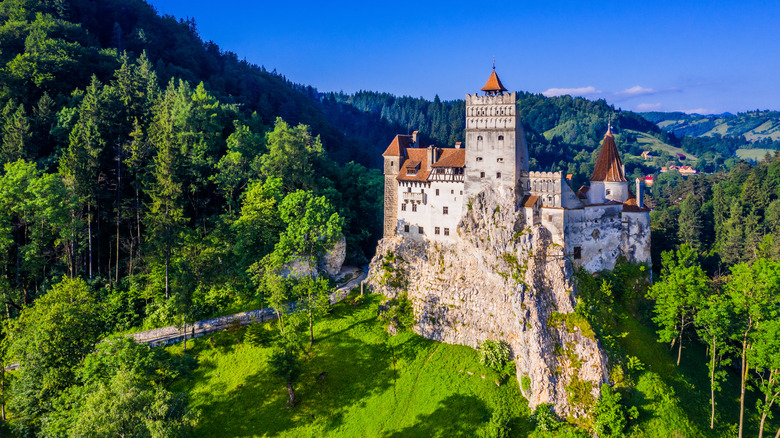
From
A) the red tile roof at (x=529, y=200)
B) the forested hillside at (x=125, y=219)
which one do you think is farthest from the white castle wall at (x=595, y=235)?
the forested hillside at (x=125, y=219)

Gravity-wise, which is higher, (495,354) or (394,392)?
(495,354)

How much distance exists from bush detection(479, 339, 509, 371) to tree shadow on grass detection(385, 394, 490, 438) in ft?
13.0

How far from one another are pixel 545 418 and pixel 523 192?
2121 centimetres

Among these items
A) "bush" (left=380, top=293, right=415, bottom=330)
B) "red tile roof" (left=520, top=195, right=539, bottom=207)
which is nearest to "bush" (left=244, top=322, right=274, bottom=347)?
"bush" (left=380, top=293, right=415, bottom=330)

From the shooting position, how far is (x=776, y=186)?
298 ft

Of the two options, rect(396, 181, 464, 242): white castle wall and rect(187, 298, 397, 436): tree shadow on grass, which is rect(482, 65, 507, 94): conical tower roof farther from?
rect(187, 298, 397, 436): tree shadow on grass

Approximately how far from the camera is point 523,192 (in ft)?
163

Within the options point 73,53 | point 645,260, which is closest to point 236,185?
point 73,53

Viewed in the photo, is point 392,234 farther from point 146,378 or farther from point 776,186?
point 776,186

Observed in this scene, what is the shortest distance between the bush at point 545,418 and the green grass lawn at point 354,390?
3.45 ft

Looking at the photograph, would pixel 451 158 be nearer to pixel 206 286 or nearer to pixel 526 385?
pixel 526 385

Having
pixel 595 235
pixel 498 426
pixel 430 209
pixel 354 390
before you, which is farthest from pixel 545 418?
pixel 430 209

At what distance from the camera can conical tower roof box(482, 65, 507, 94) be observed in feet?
166

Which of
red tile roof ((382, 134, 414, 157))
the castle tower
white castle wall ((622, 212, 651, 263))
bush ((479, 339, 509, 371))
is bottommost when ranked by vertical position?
bush ((479, 339, 509, 371))
